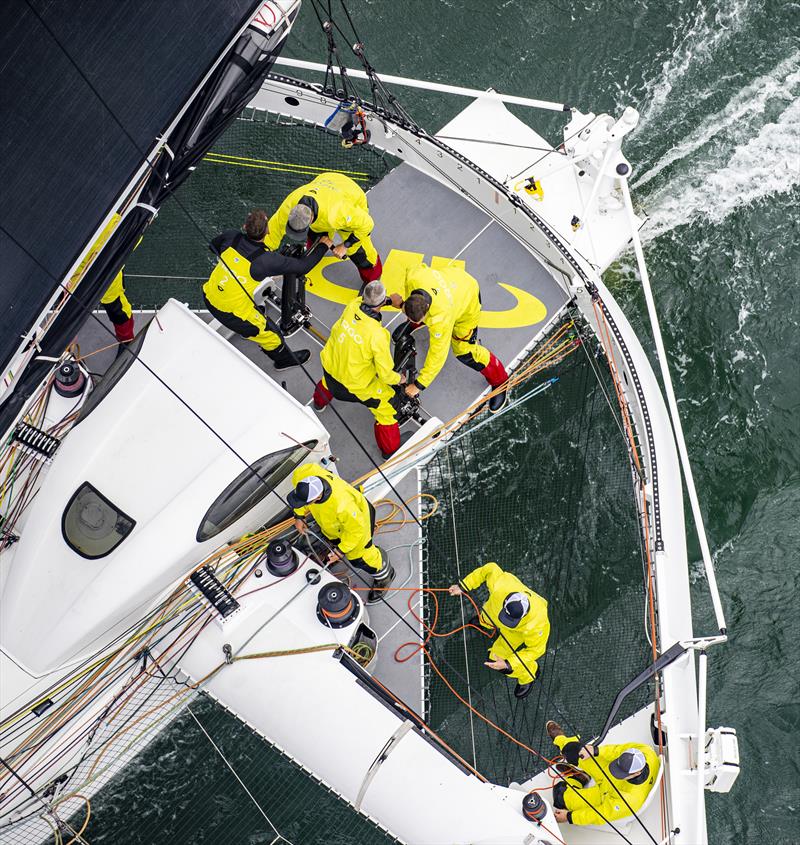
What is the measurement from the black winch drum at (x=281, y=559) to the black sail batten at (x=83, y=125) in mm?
1951

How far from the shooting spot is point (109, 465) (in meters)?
6.88

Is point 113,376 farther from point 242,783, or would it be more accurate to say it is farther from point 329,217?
point 242,783

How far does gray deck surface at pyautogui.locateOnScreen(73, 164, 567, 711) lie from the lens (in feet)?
24.5

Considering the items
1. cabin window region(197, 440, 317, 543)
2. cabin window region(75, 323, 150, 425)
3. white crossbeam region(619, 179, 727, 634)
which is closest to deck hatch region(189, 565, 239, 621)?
cabin window region(197, 440, 317, 543)

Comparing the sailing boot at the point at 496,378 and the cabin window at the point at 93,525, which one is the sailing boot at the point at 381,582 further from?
the cabin window at the point at 93,525

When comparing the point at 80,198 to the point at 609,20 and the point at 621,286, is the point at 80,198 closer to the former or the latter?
the point at 621,286

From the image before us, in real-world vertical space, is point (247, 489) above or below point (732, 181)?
below

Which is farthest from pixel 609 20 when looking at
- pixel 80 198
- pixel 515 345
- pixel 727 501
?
pixel 80 198

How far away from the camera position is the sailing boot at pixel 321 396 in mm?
7762

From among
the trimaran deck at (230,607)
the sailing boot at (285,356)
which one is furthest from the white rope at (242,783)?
the sailing boot at (285,356)

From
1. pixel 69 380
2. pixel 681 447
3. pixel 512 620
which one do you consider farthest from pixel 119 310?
pixel 681 447

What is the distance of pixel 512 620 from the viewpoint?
21.5ft

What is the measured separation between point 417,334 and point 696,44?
542 centimetres

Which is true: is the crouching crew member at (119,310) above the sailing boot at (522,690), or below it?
above
